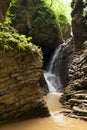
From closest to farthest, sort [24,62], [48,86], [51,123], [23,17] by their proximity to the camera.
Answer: [51,123] < [24,62] < [48,86] < [23,17]

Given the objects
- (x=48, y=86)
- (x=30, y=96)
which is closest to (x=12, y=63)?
(x=30, y=96)

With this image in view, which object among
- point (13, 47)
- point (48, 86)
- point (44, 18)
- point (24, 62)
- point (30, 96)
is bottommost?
point (48, 86)

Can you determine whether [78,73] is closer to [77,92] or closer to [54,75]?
[77,92]

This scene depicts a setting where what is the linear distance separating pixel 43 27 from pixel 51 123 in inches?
760

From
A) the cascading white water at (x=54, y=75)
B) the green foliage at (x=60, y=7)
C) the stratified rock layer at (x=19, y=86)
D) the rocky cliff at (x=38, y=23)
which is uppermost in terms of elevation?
the green foliage at (x=60, y=7)

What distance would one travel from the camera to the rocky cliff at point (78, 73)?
1115cm

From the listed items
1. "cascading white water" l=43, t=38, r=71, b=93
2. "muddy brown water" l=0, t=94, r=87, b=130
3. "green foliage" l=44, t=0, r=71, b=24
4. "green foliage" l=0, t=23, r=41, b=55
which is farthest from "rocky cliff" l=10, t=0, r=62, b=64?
"muddy brown water" l=0, t=94, r=87, b=130

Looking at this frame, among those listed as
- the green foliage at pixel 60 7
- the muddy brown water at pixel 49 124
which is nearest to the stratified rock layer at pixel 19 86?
the muddy brown water at pixel 49 124

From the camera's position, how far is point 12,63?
927cm

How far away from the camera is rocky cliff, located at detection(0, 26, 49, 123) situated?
8.91 m

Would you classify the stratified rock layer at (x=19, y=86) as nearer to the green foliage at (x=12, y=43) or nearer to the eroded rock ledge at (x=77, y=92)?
the green foliage at (x=12, y=43)

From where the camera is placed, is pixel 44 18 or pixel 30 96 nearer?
pixel 30 96

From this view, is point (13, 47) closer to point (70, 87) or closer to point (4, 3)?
point (4, 3)

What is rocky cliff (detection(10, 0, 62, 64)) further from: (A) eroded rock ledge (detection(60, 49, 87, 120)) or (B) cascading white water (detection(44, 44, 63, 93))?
(A) eroded rock ledge (detection(60, 49, 87, 120))
